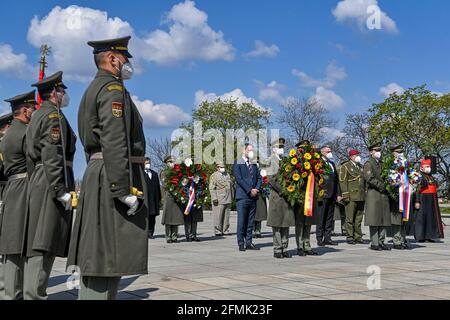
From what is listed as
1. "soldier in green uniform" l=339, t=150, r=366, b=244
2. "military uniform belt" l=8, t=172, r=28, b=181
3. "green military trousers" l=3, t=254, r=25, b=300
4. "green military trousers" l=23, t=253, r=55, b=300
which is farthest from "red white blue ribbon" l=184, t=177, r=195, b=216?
"green military trousers" l=23, t=253, r=55, b=300

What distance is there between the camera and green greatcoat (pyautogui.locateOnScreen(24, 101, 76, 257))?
6340 mm

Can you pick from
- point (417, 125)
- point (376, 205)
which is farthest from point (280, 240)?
point (417, 125)

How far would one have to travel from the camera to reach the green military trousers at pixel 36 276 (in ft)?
20.7

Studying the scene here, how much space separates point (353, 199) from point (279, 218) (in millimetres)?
3864

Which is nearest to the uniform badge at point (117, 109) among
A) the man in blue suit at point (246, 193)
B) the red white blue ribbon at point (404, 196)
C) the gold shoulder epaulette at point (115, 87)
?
the gold shoulder epaulette at point (115, 87)

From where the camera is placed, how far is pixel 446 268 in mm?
9789

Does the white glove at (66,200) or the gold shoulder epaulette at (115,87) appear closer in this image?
the gold shoulder epaulette at (115,87)

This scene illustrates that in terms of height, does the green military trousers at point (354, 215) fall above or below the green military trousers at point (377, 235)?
above

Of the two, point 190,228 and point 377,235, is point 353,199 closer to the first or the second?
point 377,235

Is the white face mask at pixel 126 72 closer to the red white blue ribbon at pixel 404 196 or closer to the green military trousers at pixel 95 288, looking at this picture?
the green military trousers at pixel 95 288

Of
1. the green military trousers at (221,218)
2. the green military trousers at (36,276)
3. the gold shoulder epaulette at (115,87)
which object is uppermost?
the gold shoulder epaulette at (115,87)
